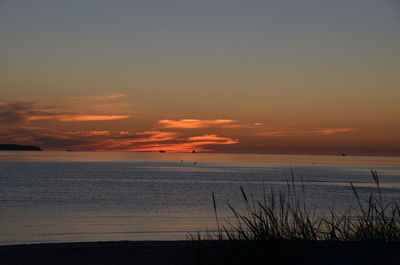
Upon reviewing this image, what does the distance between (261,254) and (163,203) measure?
36.0 meters

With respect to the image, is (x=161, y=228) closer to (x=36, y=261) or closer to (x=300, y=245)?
(x=36, y=261)

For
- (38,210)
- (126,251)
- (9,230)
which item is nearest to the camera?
(126,251)

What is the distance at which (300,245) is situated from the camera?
7586 mm

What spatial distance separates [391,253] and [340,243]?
90 centimetres

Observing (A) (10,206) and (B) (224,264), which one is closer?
(B) (224,264)

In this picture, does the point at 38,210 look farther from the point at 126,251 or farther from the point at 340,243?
the point at 340,243

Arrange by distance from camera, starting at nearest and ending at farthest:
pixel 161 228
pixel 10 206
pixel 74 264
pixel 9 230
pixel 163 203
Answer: pixel 74 264, pixel 9 230, pixel 161 228, pixel 10 206, pixel 163 203

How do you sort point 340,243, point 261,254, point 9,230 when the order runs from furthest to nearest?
point 9,230, point 340,243, point 261,254

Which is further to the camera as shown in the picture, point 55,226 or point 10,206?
point 10,206

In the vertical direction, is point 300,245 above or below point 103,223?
above

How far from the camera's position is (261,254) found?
7.24 meters

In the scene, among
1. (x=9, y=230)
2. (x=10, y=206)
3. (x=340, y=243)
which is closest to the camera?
(x=340, y=243)

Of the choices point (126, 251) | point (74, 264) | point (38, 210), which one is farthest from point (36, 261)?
point (38, 210)

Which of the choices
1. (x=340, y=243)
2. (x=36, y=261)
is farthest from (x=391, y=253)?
(x=36, y=261)
